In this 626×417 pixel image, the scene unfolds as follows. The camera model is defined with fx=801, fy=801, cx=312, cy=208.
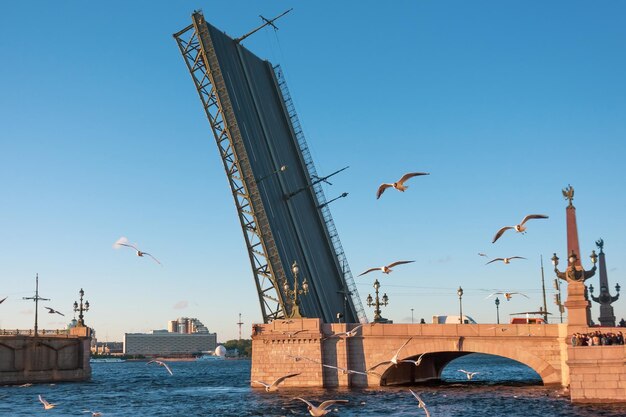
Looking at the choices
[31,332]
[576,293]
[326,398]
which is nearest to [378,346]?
[326,398]

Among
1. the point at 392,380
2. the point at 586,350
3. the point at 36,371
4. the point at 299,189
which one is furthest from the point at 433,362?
the point at 36,371

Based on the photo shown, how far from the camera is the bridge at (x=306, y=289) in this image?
37.4 m

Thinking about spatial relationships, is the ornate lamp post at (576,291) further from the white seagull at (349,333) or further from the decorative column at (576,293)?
the white seagull at (349,333)

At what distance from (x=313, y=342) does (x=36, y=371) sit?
30.2 m

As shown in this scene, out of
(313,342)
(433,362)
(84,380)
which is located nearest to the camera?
(313,342)

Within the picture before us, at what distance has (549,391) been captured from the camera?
123ft

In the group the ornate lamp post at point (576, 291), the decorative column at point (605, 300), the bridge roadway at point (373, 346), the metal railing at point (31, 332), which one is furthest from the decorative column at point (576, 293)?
the metal railing at point (31, 332)

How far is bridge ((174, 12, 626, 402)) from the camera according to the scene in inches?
1471

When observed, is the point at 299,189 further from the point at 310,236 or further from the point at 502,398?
the point at 502,398

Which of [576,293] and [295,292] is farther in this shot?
[295,292]

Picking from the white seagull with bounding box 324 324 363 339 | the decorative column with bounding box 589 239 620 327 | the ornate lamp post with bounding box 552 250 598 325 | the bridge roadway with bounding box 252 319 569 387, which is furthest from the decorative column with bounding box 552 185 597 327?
the decorative column with bounding box 589 239 620 327

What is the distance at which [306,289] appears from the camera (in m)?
43.3

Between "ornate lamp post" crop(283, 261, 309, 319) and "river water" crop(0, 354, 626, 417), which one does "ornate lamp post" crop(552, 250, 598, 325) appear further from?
"ornate lamp post" crop(283, 261, 309, 319)

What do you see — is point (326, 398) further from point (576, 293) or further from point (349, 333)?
point (576, 293)
